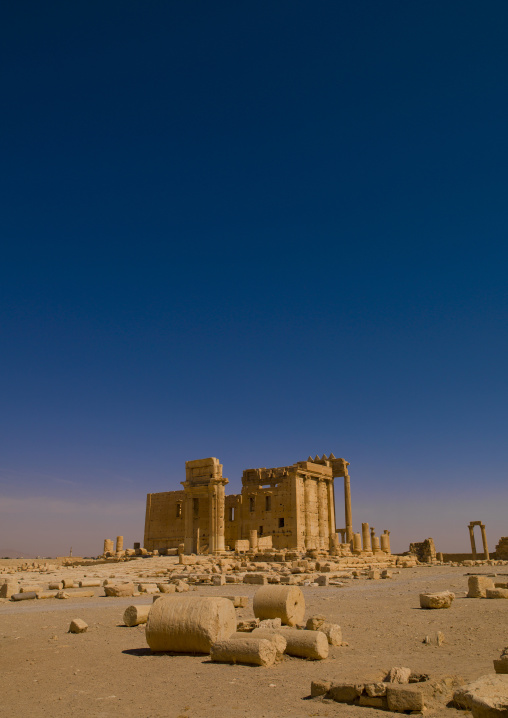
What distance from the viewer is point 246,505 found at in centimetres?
4656

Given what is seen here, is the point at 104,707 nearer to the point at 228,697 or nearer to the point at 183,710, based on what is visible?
the point at 183,710

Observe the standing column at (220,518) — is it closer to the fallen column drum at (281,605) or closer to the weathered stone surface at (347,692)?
the fallen column drum at (281,605)

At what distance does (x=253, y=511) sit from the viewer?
4628 cm

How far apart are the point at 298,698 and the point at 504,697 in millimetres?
2225

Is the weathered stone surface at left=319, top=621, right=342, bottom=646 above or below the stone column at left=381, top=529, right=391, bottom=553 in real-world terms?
below

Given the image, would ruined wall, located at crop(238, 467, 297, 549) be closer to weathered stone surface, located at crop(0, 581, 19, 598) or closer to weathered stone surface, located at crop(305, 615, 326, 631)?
weathered stone surface, located at crop(0, 581, 19, 598)

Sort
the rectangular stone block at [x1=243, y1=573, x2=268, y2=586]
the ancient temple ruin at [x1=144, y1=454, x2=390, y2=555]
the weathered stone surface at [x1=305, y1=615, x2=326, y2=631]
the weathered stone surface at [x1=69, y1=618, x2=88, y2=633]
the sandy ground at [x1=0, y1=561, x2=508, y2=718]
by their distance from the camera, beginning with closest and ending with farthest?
the sandy ground at [x1=0, y1=561, x2=508, y2=718] < the weathered stone surface at [x1=305, y1=615, x2=326, y2=631] < the weathered stone surface at [x1=69, y1=618, x2=88, y2=633] < the rectangular stone block at [x1=243, y1=573, x2=268, y2=586] < the ancient temple ruin at [x1=144, y1=454, x2=390, y2=555]

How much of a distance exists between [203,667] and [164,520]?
144 ft

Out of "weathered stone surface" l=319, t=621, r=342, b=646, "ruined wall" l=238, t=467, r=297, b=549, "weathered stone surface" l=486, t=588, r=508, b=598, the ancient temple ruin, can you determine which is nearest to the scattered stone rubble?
"weathered stone surface" l=319, t=621, r=342, b=646

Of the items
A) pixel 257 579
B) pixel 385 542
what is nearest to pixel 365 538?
pixel 385 542

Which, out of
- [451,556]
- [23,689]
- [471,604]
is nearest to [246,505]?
[451,556]

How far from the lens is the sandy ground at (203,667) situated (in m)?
5.65

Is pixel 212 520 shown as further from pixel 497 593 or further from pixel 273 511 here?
pixel 497 593

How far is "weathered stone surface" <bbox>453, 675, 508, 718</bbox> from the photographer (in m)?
4.29
